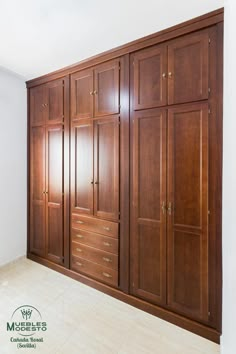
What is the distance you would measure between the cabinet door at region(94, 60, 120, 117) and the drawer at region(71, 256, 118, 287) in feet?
5.47

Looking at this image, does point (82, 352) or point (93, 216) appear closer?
point (82, 352)

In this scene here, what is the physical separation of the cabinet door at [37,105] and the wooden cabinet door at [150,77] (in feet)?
4.59

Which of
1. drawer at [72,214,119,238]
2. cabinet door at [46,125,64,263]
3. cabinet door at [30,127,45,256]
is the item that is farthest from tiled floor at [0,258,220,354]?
drawer at [72,214,119,238]

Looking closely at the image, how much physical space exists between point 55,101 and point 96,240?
180cm

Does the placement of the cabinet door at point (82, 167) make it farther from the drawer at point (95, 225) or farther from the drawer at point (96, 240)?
the drawer at point (96, 240)

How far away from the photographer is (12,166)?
290 cm

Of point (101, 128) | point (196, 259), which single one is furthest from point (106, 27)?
point (196, 259)

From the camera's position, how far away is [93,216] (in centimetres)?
234

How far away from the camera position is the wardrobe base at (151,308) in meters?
1.69

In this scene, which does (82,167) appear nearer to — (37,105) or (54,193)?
(54,193)

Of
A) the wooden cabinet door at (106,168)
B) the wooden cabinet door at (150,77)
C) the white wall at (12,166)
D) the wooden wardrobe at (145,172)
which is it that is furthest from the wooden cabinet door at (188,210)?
the white wall at (12,166)

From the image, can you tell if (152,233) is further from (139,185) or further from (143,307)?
(143,307)

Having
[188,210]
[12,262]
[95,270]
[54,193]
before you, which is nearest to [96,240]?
[95,270]

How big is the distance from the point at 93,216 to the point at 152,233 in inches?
28.0
